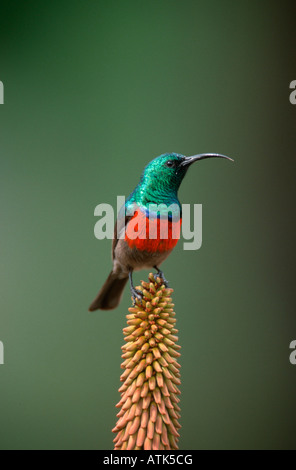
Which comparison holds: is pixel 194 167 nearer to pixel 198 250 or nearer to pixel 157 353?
pixel 198 250

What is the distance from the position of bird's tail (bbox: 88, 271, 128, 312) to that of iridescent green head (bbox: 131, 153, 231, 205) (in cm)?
52

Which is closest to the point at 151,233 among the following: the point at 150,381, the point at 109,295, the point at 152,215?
the point at 152,215

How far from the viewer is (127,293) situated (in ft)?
8.43

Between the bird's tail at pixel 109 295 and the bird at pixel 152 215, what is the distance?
143 mm

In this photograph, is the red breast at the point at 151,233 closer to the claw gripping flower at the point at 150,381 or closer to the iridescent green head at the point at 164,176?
the iridescent green head at the point at 164,176

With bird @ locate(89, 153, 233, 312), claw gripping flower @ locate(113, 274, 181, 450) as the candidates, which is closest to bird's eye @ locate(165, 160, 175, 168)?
bird @ locate(89, 153, 233, 312)

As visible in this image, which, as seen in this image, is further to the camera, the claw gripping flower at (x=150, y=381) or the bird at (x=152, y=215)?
the bird at (x=152, y=215)

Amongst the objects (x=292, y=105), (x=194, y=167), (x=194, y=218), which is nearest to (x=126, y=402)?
(x=194, y=218)

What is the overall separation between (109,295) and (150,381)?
914 millimetres

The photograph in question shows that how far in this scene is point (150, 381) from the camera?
1.08m

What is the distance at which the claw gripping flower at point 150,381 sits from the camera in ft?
3.36

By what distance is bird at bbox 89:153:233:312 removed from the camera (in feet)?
5.00

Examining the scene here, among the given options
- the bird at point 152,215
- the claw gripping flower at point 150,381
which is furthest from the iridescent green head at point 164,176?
the claw gripping flower at point 150,381

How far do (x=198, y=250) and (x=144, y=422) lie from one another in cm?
190
